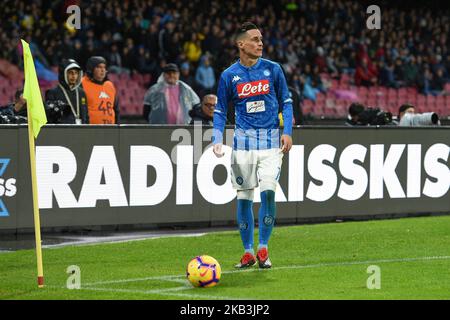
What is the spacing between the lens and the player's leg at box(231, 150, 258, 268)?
1032 centimetres

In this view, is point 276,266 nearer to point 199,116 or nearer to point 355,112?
point 199,116

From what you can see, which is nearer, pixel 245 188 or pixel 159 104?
pixel 245 188

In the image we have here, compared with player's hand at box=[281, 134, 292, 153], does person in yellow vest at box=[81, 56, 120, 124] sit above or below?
above

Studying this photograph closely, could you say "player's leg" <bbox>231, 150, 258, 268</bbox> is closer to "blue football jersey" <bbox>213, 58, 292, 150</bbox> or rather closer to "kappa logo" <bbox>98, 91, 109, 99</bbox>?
"blue football jersey" <bbox>213, 58, 292, 150</bbox>

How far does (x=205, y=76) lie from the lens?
23953 mm

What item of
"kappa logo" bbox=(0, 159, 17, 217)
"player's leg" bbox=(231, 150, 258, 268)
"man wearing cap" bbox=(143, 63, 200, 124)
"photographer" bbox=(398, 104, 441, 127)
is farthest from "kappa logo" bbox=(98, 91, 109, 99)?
"player's leg" bbox=(231, 150, 258, 268)

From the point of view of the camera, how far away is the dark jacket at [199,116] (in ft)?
52.6

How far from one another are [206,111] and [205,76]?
7.99 meters

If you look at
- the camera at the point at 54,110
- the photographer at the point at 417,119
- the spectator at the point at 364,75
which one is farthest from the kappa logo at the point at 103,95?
the spectator at the point at 364,75

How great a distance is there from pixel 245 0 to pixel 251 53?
1997 cm

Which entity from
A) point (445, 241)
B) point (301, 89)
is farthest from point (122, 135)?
point (301, 89)

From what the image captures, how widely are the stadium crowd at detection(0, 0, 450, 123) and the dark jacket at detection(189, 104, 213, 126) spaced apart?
19.3 feet

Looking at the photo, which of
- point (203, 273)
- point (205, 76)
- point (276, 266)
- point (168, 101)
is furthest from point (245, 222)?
point (205, 76)

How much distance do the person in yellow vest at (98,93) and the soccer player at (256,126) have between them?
5.56 m
